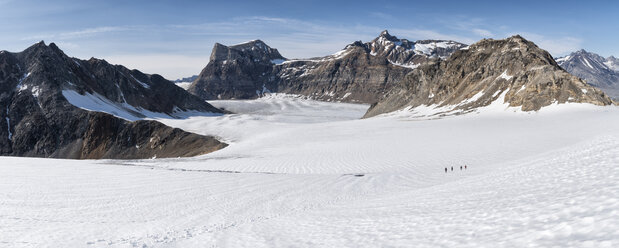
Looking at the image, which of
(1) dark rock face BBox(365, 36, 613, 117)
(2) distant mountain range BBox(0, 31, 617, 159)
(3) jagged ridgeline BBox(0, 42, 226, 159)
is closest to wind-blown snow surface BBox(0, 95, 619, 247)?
(1) dark rock face BBox(365, 36, 613, 117)

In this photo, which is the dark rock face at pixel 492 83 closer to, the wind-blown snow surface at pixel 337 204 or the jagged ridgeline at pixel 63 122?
the wind-blown snow surface at pixel 337 204

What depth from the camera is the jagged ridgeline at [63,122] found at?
244 feet

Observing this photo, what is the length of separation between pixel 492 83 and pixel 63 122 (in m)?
105

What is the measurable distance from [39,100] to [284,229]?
351 ft

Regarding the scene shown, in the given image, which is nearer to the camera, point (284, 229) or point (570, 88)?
point (284, 229)

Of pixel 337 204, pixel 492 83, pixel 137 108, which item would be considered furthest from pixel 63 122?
pixel 492 83

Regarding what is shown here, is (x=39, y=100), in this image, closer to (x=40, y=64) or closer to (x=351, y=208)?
(x=40, y=64)

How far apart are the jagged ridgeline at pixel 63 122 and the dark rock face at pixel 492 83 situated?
56495 mm

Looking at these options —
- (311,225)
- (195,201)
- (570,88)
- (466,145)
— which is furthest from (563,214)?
(570,88)

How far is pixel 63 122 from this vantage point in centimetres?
8400

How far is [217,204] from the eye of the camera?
1559 centimetres

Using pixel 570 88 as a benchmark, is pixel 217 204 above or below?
below

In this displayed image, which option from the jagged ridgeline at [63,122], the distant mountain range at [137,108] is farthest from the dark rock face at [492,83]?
the jagged ridgeline at [63,122]

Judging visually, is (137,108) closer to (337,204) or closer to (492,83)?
(492,83)
